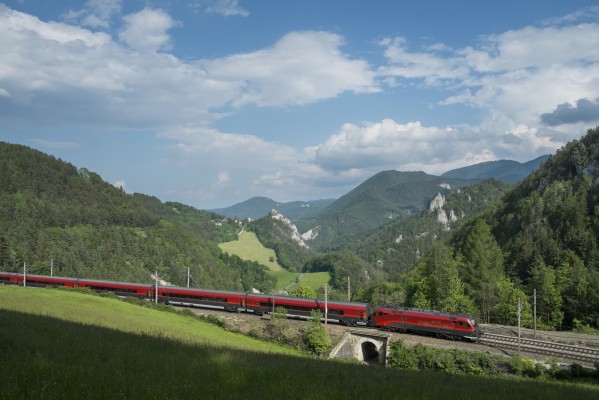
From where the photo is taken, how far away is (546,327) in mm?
52625

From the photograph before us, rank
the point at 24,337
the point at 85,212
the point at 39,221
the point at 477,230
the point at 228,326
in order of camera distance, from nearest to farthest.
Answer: the point at 24,337
the point at 228,326
the point at 477,230
the point at 39,221
the point at 85,212

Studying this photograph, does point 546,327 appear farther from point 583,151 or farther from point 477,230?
point 583,151

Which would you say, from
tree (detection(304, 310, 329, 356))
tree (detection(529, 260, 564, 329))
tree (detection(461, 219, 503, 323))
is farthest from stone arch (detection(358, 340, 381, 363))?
tree (detection(529, 260, 564, 329))

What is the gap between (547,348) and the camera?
36.0 meters

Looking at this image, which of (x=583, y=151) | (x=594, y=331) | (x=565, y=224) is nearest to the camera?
(x=594, y=331)

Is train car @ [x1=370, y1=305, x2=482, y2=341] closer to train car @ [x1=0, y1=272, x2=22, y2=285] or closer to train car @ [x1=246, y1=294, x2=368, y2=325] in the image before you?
train car @ [x1=246, y1=294, x2=368, y2=325]

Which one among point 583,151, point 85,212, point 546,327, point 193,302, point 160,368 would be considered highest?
point 583,151

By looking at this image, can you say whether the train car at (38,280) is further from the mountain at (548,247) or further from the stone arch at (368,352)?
the mountain at (548,247)

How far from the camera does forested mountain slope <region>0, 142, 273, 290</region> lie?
10175 centimetres

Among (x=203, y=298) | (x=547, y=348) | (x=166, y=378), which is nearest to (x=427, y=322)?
(x=547, y=348)

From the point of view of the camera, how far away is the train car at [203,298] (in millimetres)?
50156

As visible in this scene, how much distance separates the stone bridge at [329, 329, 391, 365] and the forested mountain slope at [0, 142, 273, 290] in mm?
75113

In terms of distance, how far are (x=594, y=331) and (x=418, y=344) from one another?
25062 millimetres

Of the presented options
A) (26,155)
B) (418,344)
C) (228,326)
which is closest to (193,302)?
(228,326)
